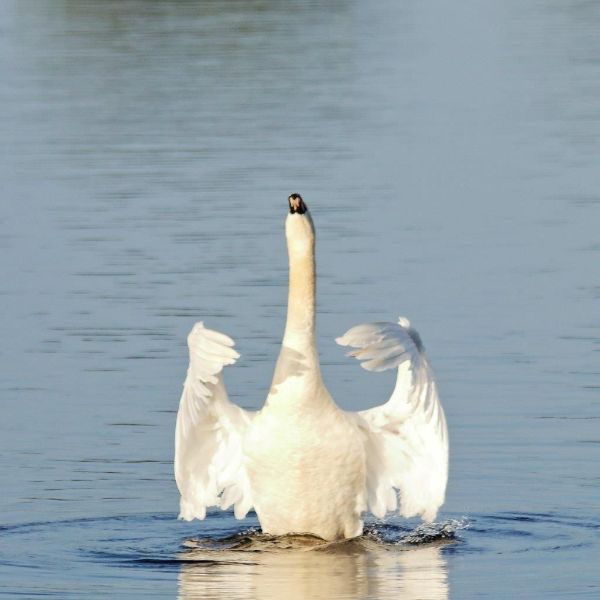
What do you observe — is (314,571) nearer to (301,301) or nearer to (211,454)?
(211,454)

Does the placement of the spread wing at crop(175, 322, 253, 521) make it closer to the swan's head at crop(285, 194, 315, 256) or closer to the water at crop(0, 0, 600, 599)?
the water at crop(0, 0, 600, 599)

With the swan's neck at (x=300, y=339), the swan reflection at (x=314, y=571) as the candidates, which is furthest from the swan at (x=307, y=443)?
the swan reflection at (x=314, y=571)

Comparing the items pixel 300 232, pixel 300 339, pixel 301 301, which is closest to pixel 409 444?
pixel 300 339

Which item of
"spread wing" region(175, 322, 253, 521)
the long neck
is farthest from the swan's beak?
"spread wing" region(175, 322, 253, 521)

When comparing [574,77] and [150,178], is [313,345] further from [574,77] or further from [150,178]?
[574,77]

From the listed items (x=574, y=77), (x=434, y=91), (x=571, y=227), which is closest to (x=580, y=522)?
(x=571, y=227)

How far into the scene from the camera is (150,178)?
2438 centimetres

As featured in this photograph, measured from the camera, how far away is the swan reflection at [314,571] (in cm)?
1127

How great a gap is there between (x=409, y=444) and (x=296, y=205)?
5.26ft

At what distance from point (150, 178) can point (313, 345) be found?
12.6m

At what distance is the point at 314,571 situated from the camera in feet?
38.7

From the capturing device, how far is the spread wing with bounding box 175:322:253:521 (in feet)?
40.1

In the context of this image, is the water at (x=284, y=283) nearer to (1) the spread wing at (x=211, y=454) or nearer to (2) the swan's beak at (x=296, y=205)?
(1) the spread wing at (x=211, y=454)

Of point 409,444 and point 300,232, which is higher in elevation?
point 300,232
